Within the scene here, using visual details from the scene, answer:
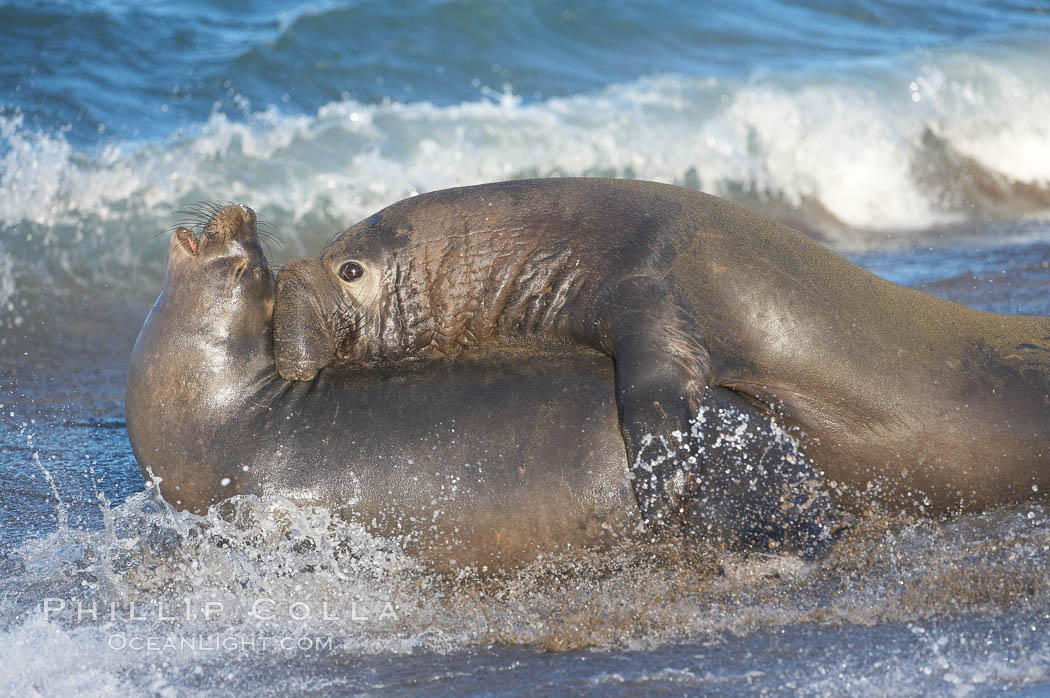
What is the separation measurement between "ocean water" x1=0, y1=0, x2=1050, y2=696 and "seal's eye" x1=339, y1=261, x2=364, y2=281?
1033mm

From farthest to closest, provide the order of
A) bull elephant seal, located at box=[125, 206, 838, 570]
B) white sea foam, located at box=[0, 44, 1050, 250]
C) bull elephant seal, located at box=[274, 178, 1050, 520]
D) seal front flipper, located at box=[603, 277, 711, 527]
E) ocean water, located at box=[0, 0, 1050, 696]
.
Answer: white sea foam, located at box=[0, 44, 1050, 250]
bull elephant seal, located at box=[274, 178, 1050, 520]
bull elephant seal, located at box=[125, 206, 838, 570]
seal front flipper, located at box=[603, 277, 711, 527]
ocean water, located at box=[0, 0, 1050, 696]

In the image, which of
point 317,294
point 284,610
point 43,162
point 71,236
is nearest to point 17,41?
point 43,162

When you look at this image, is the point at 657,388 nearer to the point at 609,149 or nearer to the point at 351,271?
the point at 351,271

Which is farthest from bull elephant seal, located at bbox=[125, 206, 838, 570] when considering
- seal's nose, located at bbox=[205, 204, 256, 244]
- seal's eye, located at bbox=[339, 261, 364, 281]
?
seal's eye, located at bbox=[339, 261, 364, 281]

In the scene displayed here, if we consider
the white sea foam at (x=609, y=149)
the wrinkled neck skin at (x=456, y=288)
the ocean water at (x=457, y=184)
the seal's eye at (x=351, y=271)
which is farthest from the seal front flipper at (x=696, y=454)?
the white sea foam at (x=609, y=149)

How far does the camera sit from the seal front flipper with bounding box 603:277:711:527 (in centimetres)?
410

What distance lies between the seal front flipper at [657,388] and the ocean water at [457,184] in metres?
0.34

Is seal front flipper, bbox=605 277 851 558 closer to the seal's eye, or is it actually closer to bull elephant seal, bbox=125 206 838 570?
bull elephant seal, bbox=125 206 838 570

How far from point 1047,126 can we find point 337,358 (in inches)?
470

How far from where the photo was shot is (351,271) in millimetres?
4820

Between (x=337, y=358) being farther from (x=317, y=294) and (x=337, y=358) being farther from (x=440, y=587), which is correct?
(x=440, y=587)

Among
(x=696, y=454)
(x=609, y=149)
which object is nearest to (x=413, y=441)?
(x=696, y=454)

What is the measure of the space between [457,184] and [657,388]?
7830 mm

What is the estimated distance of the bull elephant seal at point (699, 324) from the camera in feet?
14.6
